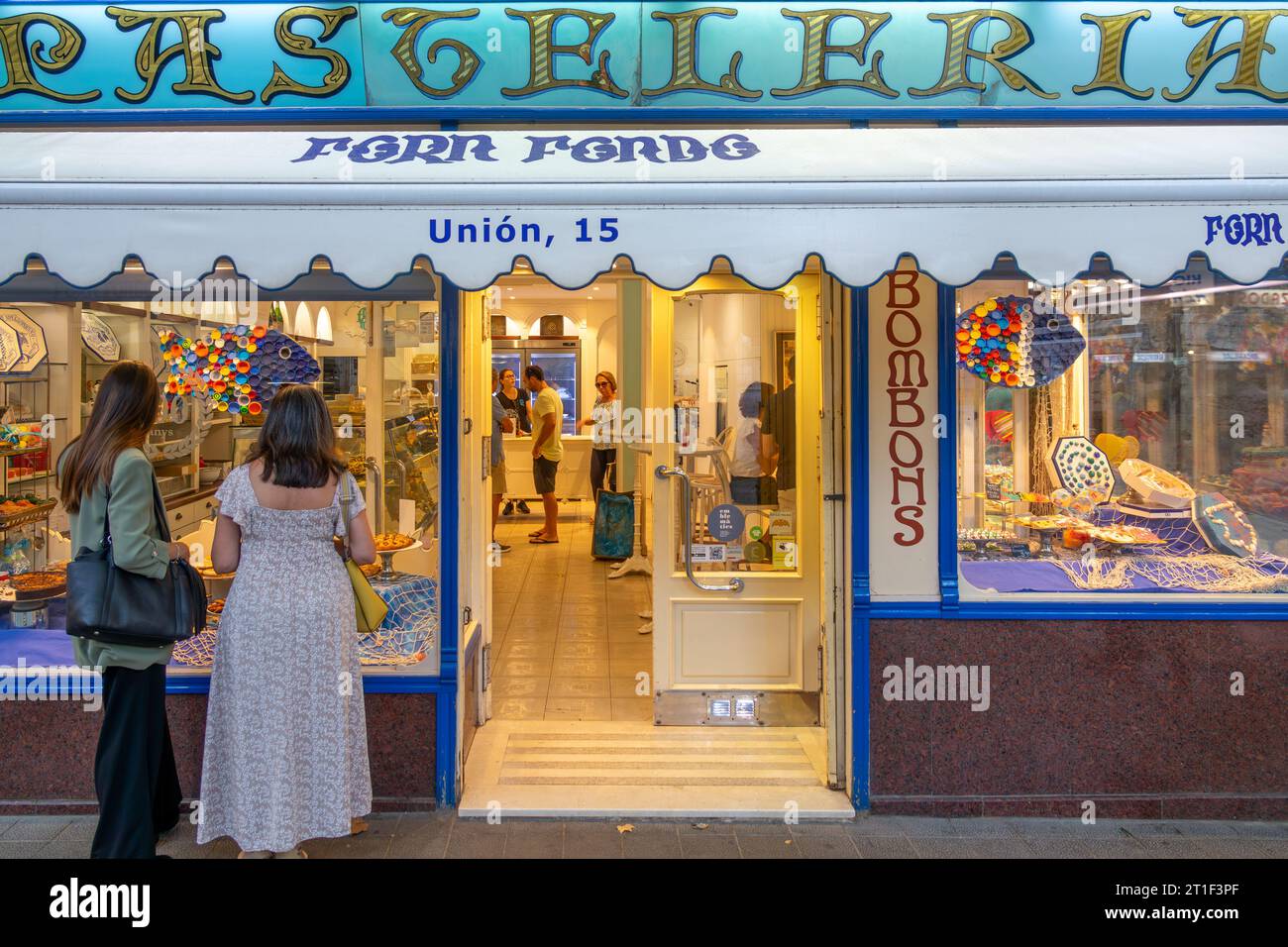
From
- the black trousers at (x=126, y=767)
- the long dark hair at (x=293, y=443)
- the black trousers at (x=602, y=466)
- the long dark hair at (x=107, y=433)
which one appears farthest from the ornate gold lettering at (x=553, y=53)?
the black trousers at (x=602, y=466)

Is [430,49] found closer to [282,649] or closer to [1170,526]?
[282,649]

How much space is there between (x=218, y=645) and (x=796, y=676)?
2.83 m

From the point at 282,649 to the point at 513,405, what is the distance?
10137mm

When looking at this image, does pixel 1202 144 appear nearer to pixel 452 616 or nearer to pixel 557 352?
pixel 452 616

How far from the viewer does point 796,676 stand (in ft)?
16.9

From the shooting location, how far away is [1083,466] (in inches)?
173

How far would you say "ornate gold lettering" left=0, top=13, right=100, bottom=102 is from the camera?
4.23 m

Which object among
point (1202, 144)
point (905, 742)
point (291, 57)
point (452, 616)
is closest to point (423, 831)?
point (452, 616)

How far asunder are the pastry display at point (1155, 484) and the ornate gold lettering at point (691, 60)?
2280 mm

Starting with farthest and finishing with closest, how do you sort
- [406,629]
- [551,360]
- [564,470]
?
1. [551,360]
2. [564,470]
3. [406,629]

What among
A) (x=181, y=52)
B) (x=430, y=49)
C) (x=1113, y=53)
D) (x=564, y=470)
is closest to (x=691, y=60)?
(x=430, y=49)

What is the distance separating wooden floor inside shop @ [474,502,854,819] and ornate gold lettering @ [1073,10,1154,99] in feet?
10.6

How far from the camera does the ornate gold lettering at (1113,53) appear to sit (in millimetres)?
4250

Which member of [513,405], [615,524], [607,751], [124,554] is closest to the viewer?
[124,554]
